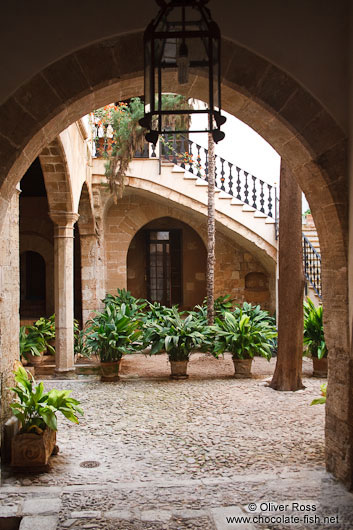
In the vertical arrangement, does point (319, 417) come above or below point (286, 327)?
below

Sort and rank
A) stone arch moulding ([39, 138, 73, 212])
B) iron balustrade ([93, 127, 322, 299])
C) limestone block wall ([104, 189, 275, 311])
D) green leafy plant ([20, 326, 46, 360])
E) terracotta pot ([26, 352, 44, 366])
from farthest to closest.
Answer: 1. limestone block wall ([104, 189, 275, 311])
2. iron balustrade ([93, 127, 322, 299])
3. terracotta pot ([26, 352, 44, 366])
4. green leafy plant ([20, 326, 46, 360])
5. stone arch moulding ([39, 138, 73, 212])

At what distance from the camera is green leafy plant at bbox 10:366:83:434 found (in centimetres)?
380

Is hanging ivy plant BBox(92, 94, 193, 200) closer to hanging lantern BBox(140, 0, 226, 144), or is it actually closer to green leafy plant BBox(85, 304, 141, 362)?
green leafy plant BBox(85, 304, 141, 362)

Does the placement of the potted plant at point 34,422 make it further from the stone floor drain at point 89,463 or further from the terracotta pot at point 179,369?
the terracotta pot at point 179,369

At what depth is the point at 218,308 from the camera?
10688 millimetres

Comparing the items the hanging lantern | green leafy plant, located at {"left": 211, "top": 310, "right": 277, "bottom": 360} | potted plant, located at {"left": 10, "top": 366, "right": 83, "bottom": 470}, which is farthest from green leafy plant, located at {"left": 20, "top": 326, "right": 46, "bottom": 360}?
the hanging lantern

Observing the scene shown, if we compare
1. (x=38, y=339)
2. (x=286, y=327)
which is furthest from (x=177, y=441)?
(x=38, y=339)

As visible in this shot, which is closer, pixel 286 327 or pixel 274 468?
pixel 274 468

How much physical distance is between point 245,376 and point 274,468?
3574 millimetres

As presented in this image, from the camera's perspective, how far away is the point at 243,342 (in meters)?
7.27

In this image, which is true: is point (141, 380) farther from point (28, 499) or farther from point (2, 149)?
point (2, 149)

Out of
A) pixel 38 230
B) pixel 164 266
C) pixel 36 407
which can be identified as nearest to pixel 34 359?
pixel 36 407

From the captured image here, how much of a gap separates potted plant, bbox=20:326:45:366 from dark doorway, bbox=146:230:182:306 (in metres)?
5.42

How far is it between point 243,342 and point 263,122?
4.38m
